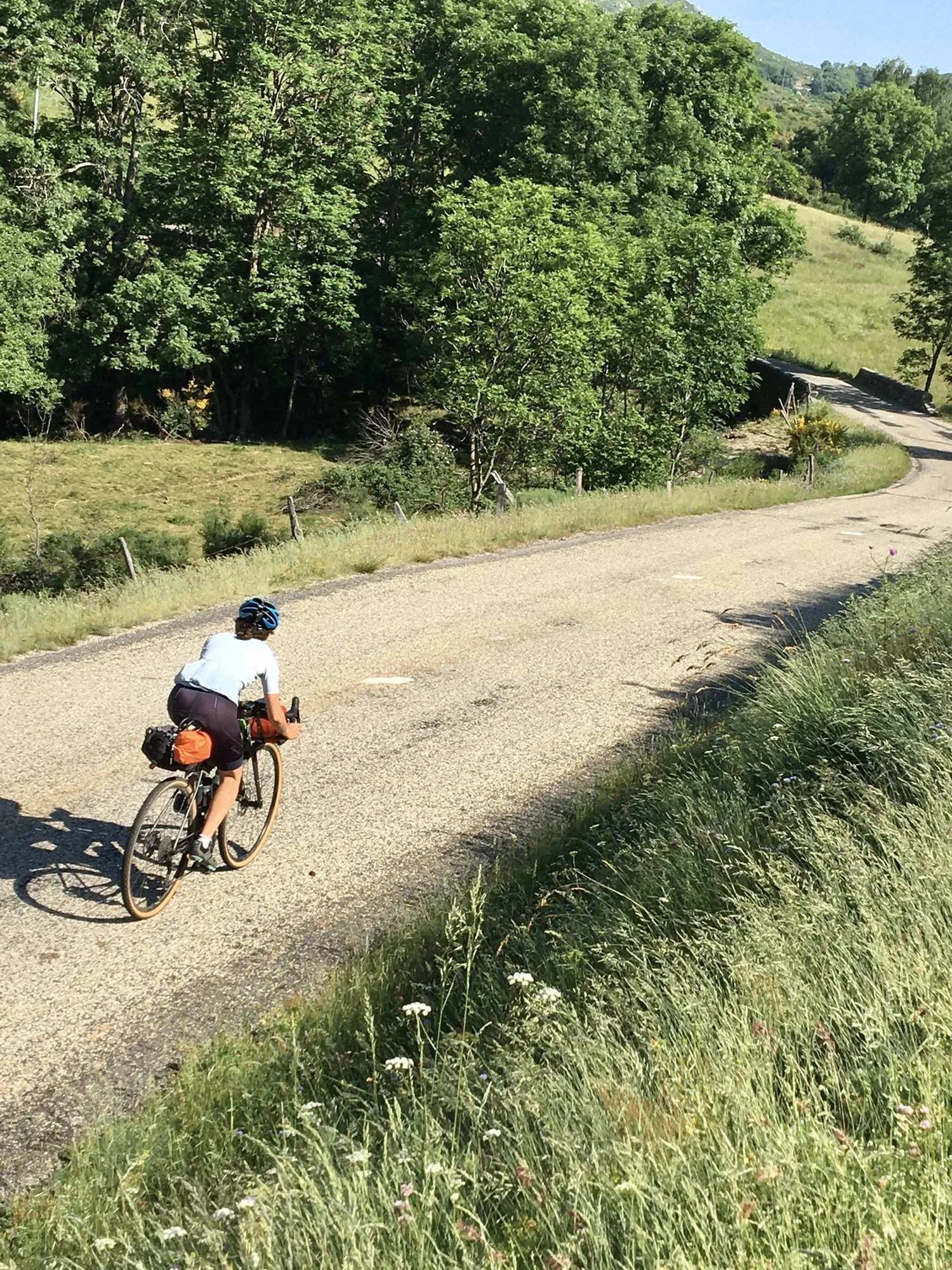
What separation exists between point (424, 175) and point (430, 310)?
47.8 ft

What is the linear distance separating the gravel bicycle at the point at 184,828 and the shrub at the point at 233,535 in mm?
18249

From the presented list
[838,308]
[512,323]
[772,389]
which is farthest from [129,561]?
[838,308]

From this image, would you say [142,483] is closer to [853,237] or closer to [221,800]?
[221,800]

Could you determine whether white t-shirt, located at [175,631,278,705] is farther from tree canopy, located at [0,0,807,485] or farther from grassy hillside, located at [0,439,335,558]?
tree canopy, located at [0,0,807,485]

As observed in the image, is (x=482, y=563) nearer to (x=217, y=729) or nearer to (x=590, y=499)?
(x=590, y=499)

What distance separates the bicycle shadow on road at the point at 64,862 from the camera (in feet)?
20.7

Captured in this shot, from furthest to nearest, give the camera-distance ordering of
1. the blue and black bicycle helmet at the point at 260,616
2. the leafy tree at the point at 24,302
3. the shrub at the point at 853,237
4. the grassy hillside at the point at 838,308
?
the shrub at the point at 853,237 < the grassy hillside at the point at 838,308 < the leafy tree at the point at 24,302 < the blue and black bicycle helmet at the point at 260,616

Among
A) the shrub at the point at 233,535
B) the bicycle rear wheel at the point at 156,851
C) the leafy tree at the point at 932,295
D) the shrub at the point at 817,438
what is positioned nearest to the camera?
the bicycle rear wheel at the point at 156,851

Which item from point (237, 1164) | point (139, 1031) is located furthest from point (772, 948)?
point (139, 1031)

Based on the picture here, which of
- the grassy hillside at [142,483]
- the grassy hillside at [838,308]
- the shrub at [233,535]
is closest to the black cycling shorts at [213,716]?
the shrub at [233,535]

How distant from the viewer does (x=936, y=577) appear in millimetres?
9695

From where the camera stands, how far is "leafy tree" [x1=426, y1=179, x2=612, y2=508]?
28672mm

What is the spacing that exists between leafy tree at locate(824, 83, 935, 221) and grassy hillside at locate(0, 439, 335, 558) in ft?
279

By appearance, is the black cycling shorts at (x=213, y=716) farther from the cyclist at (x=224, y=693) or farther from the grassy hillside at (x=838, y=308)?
the grassy hillside at (x=838, y=308)
